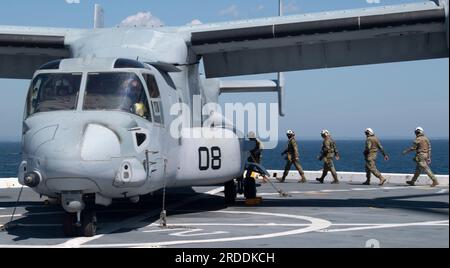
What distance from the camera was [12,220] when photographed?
13398 mm

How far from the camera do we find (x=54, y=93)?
11.3 meters

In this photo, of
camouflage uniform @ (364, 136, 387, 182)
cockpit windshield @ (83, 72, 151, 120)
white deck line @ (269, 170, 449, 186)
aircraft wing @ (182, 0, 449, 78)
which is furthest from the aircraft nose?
white deck line @ (269, 170, 449, 186)

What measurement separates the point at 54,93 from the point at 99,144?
5.77 feet

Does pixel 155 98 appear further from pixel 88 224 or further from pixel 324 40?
pixel 324 40

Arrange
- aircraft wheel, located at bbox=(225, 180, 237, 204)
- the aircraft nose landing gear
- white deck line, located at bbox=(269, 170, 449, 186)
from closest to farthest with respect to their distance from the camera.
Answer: the aircraft nose landing gear < aircraft wheel, located at bbox=(225, 180, 237, 204) < white deck line, located at bbox=(269, 170, 449, 186)

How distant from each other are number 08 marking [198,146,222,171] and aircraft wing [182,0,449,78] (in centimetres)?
290

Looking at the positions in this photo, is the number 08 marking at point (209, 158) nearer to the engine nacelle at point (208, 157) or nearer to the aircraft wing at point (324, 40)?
the engine nacelle at point (208, 157)

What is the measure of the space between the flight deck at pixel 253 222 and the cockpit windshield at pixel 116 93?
7.08 ft

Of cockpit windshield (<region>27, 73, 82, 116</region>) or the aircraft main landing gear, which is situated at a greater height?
cockpit windshield (<region>27, 73, 82, 116</region>)

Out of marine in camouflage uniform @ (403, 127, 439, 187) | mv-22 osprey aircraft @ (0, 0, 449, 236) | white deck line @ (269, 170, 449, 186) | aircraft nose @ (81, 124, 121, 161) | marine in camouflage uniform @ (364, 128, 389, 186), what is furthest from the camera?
white deck line @ (269, 170, 449, 186)

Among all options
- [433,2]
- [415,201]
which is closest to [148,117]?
[433,2]

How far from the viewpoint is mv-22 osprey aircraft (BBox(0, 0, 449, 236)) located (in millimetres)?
10312

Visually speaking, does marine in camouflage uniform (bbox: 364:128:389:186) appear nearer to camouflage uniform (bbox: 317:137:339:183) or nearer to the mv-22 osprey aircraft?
camouflage uniform (bbox: 317:137:339:183)

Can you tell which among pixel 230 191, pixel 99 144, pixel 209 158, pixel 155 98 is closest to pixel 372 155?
pixel 230 191
